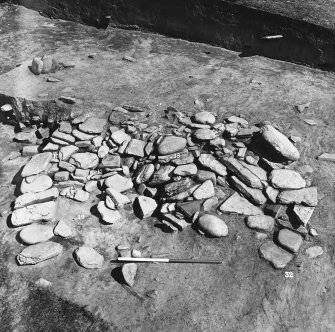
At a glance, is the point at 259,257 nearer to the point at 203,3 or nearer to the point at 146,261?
the point at 146,261

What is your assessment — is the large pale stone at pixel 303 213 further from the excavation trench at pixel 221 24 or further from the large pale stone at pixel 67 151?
the excavation trench at pixel 221 24

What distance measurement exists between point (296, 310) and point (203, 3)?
166 inches

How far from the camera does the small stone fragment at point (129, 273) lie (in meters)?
3.12

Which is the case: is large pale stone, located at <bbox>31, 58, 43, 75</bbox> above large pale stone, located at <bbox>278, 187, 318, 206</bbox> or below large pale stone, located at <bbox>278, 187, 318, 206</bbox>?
above

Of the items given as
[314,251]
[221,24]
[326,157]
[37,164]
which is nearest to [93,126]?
[37,164]

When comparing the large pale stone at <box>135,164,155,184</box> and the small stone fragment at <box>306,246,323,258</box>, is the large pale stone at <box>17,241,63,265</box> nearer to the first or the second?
the large pale stone at <box>135,164,155,184</box>

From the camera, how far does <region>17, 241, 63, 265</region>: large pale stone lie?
3.26m

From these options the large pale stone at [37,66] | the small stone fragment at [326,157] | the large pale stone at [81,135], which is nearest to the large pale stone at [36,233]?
the large pale stone at [81,135]

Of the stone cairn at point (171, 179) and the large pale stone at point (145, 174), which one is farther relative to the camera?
the large pale stone at point (145, 174)

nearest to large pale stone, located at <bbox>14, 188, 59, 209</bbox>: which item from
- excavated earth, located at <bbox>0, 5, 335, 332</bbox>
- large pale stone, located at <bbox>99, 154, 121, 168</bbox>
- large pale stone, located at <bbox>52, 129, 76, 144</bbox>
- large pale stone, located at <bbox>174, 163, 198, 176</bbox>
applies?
excavated earth, located at <bbox>0, 5, 335, 332</bbox>

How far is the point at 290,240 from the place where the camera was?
334cm

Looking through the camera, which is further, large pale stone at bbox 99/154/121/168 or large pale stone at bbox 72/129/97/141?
large pale stone at bbox 72/129/97/141

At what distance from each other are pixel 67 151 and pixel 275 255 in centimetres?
214

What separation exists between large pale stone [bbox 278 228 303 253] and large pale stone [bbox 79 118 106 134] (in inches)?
80.2
